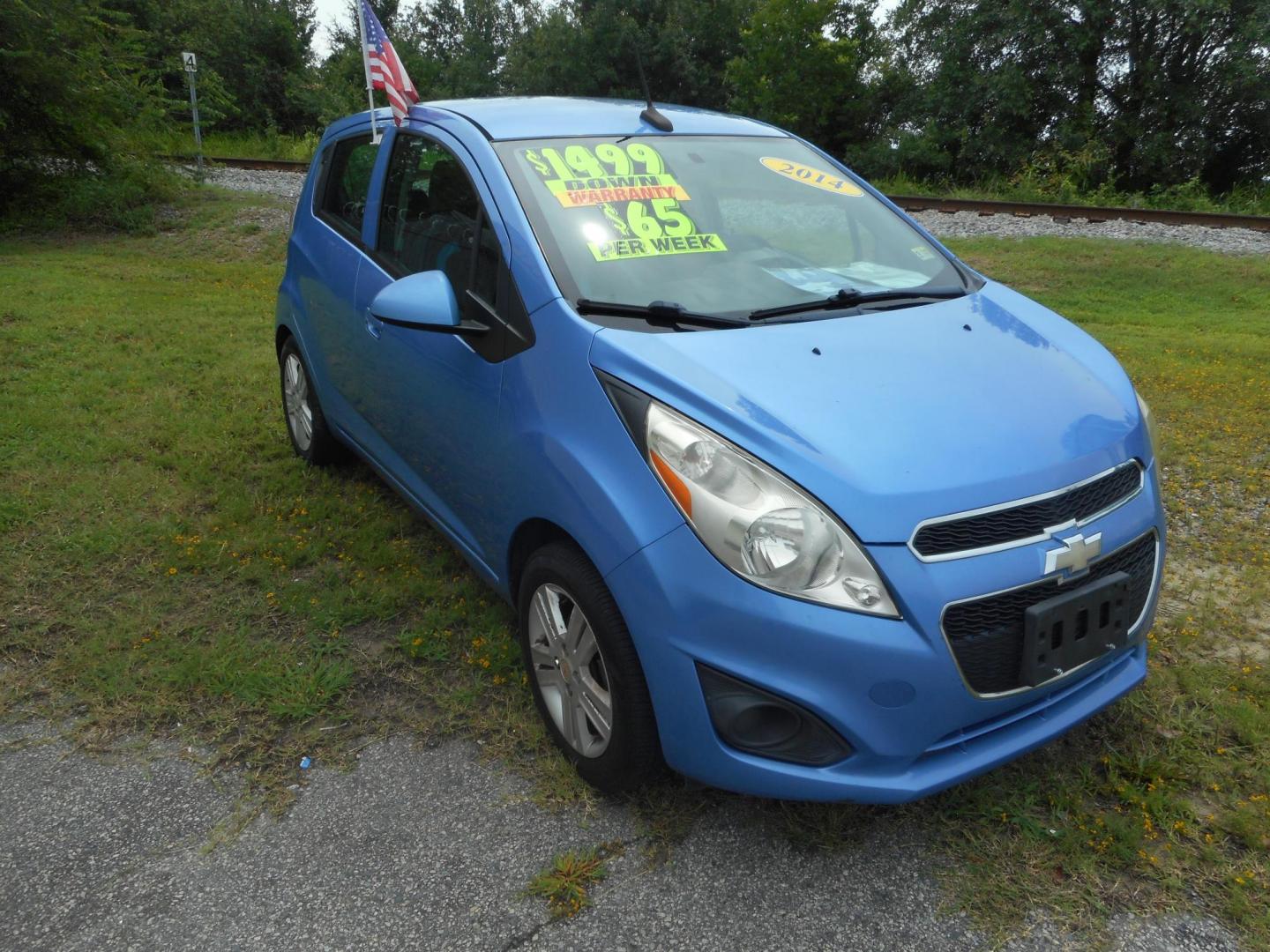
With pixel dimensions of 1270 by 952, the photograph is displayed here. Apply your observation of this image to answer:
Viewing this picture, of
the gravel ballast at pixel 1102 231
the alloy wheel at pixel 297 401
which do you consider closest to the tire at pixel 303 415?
the alloy wheel at pixel 297 401

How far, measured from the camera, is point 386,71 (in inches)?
155

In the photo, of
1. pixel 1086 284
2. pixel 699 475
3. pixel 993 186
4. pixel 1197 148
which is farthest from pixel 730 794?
pixel 1197 148

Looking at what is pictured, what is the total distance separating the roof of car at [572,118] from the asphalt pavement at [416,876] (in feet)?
6.61

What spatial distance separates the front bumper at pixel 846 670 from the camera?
1.99 meters

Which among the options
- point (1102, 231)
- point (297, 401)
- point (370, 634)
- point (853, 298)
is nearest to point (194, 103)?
point (297, 401)

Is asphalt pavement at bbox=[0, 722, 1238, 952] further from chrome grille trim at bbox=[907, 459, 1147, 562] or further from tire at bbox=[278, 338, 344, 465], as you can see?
tire at bbox=[278, 338, 344, 465]

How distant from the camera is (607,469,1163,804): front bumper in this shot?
6.52 ft

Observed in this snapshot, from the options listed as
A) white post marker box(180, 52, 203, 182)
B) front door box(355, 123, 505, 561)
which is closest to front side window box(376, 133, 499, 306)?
front door box(355, 123, 505, 561)

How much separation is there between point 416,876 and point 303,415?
290 cm

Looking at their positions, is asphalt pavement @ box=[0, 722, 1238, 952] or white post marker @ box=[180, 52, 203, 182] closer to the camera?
asphalt pavement @ box=[0, 722, 1238, 952]

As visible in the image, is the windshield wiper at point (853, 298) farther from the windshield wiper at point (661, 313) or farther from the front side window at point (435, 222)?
the front side window at point (435, 222)

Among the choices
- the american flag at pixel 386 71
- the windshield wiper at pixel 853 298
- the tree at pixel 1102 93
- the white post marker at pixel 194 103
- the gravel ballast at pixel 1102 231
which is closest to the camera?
the windshield wiper at pixel 853 298

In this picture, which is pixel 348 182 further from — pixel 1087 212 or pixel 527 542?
pixel 1087 212

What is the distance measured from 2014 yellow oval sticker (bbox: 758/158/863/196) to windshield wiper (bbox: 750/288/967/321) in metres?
0.69
